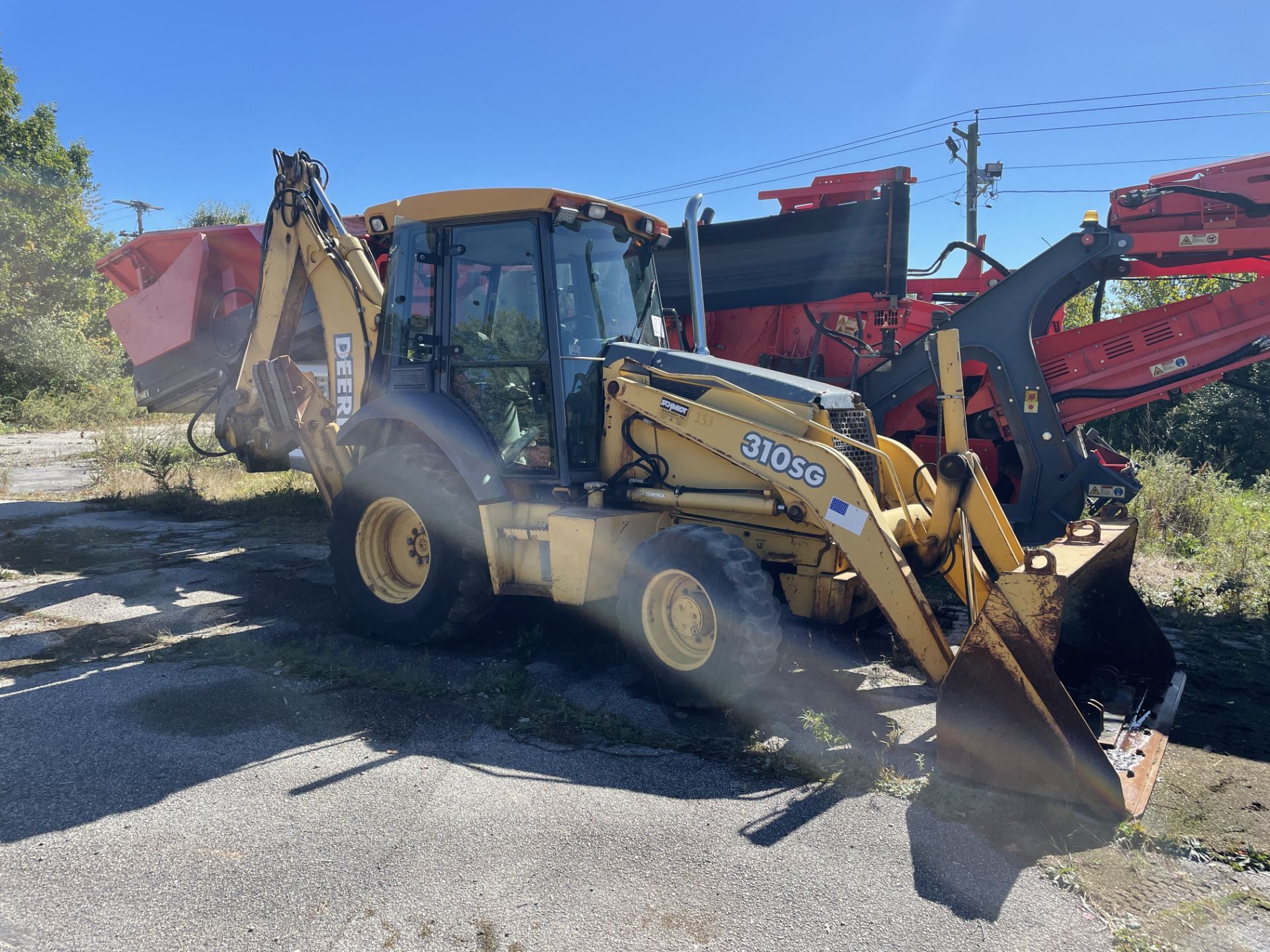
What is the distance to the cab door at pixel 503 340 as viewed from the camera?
16.3 feet

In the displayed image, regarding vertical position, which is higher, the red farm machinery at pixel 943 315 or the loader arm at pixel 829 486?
the red farm machinery at pixel 943 315

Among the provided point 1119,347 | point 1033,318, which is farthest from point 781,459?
point 1119,347

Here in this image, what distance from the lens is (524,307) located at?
5.01 metres

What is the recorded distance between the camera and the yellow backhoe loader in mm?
3402

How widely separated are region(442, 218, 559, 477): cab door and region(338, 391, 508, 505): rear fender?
0.09 meters

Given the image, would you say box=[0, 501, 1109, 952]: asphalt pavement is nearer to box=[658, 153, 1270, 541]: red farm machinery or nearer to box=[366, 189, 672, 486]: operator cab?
box=[366, 189, 672, 486]: operator cab

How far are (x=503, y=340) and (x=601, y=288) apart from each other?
663 millimetres

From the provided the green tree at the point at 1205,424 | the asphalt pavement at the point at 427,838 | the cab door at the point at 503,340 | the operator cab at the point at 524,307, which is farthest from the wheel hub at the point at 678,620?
the green tree at the point at 1205,424

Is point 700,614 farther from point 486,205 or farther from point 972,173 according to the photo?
point 972,173

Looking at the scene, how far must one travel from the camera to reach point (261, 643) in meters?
5.32

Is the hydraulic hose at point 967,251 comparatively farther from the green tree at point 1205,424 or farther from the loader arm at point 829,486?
the green tree at point 1205,424

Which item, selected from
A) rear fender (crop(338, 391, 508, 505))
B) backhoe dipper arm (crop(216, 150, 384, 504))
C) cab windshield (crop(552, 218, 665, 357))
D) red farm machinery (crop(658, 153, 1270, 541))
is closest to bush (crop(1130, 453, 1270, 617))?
red farm machinery (crop(658, 153, 1270, 541))

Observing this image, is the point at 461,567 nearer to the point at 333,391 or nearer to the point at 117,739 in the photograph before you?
the point at 117,739

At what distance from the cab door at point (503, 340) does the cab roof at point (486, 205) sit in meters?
0.10
